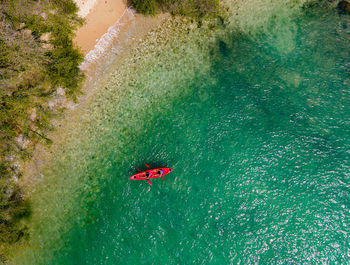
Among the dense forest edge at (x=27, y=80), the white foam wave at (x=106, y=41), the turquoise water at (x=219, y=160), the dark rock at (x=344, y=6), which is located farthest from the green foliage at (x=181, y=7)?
the dark rock at (x=344, y=6)

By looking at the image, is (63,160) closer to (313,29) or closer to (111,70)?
(111,70)

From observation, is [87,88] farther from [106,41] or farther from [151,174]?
[151,174]

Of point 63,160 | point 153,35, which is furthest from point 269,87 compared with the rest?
point 63,160

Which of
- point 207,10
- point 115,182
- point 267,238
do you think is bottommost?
point 267,238

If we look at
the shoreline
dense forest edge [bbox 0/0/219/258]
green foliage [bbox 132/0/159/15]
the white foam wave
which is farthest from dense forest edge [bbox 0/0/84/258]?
green foliage [bbox 132/0/159/15]

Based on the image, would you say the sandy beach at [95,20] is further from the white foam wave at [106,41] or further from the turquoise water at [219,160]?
the turquoise water at [219,160]

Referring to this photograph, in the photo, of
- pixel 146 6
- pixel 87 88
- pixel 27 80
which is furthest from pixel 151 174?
pixel 146 6

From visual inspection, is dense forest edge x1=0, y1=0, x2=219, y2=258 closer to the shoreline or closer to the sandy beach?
the shoreline
